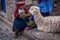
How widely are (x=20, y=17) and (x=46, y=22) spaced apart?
1.01 m

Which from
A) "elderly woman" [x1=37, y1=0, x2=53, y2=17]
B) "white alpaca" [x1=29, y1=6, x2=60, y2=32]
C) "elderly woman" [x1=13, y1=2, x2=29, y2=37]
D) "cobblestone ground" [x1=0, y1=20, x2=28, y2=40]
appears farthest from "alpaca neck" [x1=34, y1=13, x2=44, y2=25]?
"cobblestone ground" [x1=0, y1=20, x2=28, y2=40]

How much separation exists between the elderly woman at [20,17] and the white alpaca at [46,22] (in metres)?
0.45

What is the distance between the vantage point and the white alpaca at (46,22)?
214 inches

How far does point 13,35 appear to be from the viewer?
6344 mm

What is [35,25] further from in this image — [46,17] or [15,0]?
[15,0]

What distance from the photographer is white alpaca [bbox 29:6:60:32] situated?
543 cm

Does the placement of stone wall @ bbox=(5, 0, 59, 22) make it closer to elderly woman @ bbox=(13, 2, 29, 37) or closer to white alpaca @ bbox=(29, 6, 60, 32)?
elderly woman @ bbox=(13, 2, 29, 37)

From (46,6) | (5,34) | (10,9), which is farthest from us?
(10,9)

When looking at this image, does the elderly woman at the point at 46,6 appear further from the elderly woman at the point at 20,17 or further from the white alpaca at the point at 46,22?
the elderly woman at the point at 20,17

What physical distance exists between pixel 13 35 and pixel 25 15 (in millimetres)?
883

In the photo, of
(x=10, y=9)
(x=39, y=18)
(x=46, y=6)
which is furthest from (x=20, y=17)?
(x=10, y=9)

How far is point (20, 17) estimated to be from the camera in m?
6.05

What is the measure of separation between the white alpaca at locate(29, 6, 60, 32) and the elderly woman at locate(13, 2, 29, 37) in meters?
0.45

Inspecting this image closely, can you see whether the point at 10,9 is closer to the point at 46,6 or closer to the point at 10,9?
the point at 10,9
